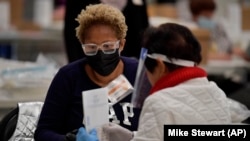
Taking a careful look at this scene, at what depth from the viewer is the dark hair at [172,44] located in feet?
8.23

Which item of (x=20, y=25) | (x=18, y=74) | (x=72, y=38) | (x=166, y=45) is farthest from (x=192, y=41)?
(x=20, y=25)

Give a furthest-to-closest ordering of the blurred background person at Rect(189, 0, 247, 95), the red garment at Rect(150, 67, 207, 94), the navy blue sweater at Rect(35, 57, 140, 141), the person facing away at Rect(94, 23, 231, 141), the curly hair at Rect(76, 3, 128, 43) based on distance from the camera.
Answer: the blurred background person at Rect(189, 0, 247, 95) → the navy blue sweater at Rect(35, 57, 140, 141) → the curly hair at Rect(76, 3, 128, 43) → the red garment at Rect(150, 67, 207, 94) → the person facing away at Rect(94, 23, 231, 141)

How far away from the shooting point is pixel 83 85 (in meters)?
2.76

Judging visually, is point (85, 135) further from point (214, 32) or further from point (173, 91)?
point (214, 32)

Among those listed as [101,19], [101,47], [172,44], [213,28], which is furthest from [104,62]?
[213,28]

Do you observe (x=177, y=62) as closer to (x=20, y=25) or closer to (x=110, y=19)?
(x=110, y=19)

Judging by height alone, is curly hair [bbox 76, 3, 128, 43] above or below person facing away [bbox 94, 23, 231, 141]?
above

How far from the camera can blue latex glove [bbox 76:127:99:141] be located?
250cm

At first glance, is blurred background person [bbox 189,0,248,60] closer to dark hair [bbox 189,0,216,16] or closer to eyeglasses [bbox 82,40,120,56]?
dark hair [bbox 189,0,216,16]

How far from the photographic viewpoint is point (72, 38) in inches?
158

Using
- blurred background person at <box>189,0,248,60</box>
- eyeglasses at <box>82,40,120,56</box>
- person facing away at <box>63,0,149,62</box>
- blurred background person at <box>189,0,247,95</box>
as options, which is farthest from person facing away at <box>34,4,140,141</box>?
blurred background person at <box>189,0,248,60</box>

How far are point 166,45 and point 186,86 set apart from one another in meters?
0.18

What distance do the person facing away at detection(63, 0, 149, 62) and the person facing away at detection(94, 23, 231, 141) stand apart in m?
1.15

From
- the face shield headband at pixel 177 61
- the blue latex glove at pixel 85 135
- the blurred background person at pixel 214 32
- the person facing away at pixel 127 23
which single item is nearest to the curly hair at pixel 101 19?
the face shield headband at pixel 177 61
